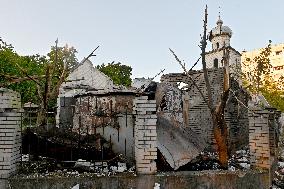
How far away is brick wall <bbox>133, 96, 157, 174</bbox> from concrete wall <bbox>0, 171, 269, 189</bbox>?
22cm

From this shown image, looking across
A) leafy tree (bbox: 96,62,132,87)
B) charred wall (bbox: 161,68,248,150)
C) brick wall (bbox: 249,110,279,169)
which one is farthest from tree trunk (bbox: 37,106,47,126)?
leafy tree (bbox: 96,62,132,87)

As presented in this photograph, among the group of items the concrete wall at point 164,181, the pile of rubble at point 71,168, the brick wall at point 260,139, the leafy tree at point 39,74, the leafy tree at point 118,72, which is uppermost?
the leafy tree at point 118,72

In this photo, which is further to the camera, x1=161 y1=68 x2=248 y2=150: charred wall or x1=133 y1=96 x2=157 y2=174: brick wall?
x1=161 y1=68 x2=248 y2=150: charred wall

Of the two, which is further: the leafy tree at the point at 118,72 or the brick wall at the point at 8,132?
the leafy tree at the point at 118,72

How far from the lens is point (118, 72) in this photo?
122ft

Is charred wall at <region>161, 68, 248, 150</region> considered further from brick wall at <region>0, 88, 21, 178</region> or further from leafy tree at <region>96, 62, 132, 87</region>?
leafy tree at <region>96, 62, 132, 87</region>

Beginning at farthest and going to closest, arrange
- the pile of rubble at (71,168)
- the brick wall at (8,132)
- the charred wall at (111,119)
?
1. the charred wall at (111,119)
2. the pile of rubble at (71,168)
3. the brick wall at (8,132)

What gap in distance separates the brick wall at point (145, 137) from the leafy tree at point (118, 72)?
29.1 m

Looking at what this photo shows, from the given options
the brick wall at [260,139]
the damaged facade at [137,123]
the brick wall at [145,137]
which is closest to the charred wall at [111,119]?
the damaged facade at [137,123]

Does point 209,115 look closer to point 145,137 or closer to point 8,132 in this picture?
point 145,137

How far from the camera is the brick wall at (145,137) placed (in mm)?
5805

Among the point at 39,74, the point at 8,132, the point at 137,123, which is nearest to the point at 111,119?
the point at 137,123

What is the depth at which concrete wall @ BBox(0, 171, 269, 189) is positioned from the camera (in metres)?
5.42

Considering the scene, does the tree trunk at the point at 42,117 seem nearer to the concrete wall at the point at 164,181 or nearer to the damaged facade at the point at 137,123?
the damaged facade at the point at 137,123
